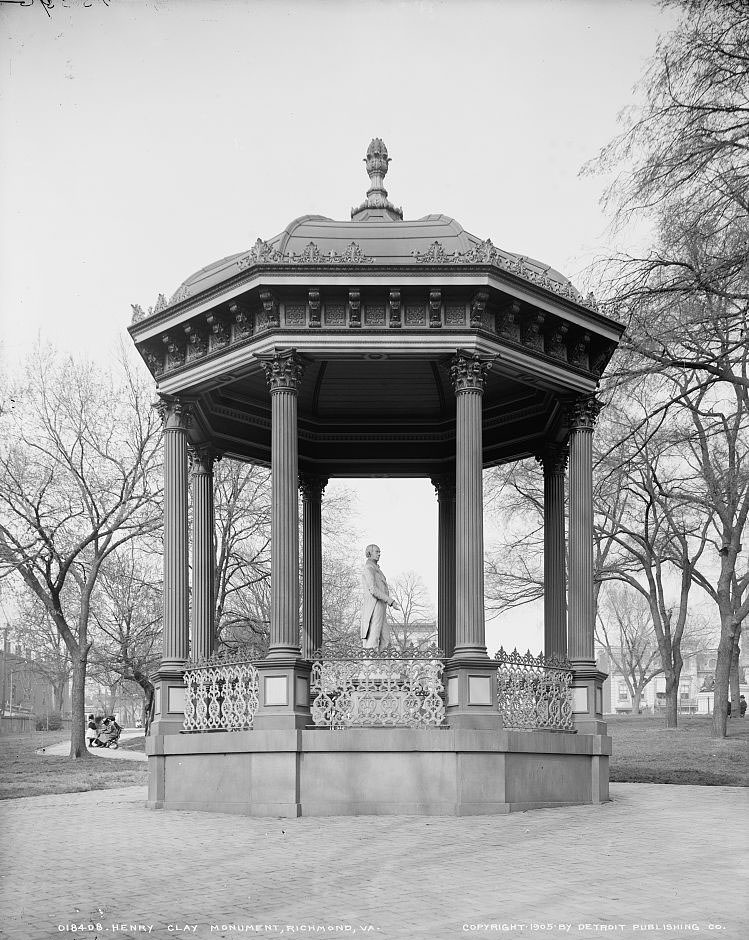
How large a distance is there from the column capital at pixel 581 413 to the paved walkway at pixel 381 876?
618cm

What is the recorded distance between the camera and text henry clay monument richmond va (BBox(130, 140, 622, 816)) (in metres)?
14.9

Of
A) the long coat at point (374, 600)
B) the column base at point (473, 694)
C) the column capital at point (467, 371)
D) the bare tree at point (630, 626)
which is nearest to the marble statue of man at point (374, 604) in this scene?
the long coat at point (374, 600)

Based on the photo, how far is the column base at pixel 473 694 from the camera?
595 inches

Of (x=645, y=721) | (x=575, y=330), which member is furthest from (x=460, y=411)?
(x=645, y=721)

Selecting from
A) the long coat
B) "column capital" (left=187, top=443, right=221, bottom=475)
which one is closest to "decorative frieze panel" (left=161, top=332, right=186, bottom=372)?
"column capital" (left=187, top=443, right=221, bottom=475)

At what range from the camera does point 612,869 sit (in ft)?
34.0

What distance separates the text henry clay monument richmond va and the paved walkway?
82cm

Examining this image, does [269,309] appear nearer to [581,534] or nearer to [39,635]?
[581,534]

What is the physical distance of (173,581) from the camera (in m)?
17.7

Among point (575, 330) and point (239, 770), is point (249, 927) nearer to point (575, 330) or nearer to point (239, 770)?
point (239, 770)

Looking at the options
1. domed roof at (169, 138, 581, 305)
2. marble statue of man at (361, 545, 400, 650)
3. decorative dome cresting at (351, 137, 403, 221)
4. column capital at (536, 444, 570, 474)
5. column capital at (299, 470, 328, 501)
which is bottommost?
marble statue of man at (361, 545, 400, 650)

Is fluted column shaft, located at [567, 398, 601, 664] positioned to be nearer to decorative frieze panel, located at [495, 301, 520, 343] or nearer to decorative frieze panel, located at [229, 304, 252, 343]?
decorative frieze panel, located at [495, 301, 520, 343]

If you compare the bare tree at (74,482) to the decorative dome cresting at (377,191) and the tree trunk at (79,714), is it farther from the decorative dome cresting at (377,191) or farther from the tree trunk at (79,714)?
the decorative dome cresting at (377,191)

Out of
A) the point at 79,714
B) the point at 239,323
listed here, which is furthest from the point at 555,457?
the point at 79,714
